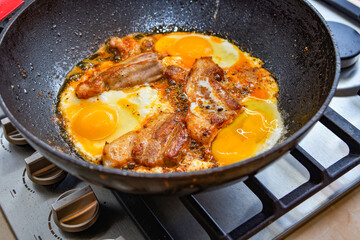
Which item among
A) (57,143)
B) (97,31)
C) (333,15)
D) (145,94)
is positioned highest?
(333,15)

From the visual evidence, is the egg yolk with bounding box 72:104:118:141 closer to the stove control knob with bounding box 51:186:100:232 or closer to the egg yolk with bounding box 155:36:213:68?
the stove control knob with bounding box 51:186:100:232

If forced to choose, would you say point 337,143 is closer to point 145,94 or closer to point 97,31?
point 145,94

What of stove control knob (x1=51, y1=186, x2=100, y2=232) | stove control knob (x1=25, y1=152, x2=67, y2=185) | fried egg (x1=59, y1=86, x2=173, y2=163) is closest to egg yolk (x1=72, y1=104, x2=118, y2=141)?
fried egg (x1=59, y1=86, x2=173, y2=163)

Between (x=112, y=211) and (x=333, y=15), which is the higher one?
(x=333, y=15)

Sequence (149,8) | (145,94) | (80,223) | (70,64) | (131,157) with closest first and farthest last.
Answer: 1. (80,223)
2. (131,157)
3. (145,94)
4. (70,64)
5. (149,8)

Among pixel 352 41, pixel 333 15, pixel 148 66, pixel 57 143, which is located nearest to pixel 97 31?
pixel 148 66

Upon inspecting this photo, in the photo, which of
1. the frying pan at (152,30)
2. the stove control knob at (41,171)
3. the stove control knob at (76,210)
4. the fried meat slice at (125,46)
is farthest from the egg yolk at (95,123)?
the fried meat slice at (125,46)

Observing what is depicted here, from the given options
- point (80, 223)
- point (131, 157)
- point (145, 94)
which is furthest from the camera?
point (145, 94)
